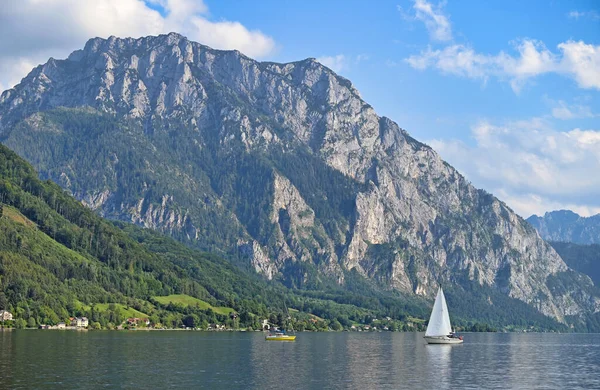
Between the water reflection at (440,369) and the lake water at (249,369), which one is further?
the water reflection at (440,369)

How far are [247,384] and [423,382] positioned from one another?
33.3 m

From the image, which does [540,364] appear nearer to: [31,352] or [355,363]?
[355,363]

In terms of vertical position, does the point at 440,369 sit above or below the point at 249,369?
below

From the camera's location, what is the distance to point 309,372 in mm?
143875

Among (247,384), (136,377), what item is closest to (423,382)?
(247,384)

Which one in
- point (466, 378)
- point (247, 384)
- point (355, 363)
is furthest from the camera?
point (355, 363)

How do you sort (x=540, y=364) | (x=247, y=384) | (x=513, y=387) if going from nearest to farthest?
(x=247, y=384)
(x=513, y=387)
(x=540, y=364)

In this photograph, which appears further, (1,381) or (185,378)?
(185,378)

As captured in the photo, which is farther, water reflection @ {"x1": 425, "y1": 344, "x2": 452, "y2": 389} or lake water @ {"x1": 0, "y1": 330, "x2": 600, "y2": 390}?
water reflection @ {"x1": 425, "y1": 344, "x2": 452, "y2": 389}

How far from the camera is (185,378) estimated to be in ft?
411

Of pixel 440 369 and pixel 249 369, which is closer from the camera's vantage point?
pixel 249 369

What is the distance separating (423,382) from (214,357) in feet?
183

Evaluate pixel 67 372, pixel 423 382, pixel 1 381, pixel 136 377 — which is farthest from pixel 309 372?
pixel 1 381

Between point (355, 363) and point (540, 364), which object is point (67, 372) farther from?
point (540, 364)
